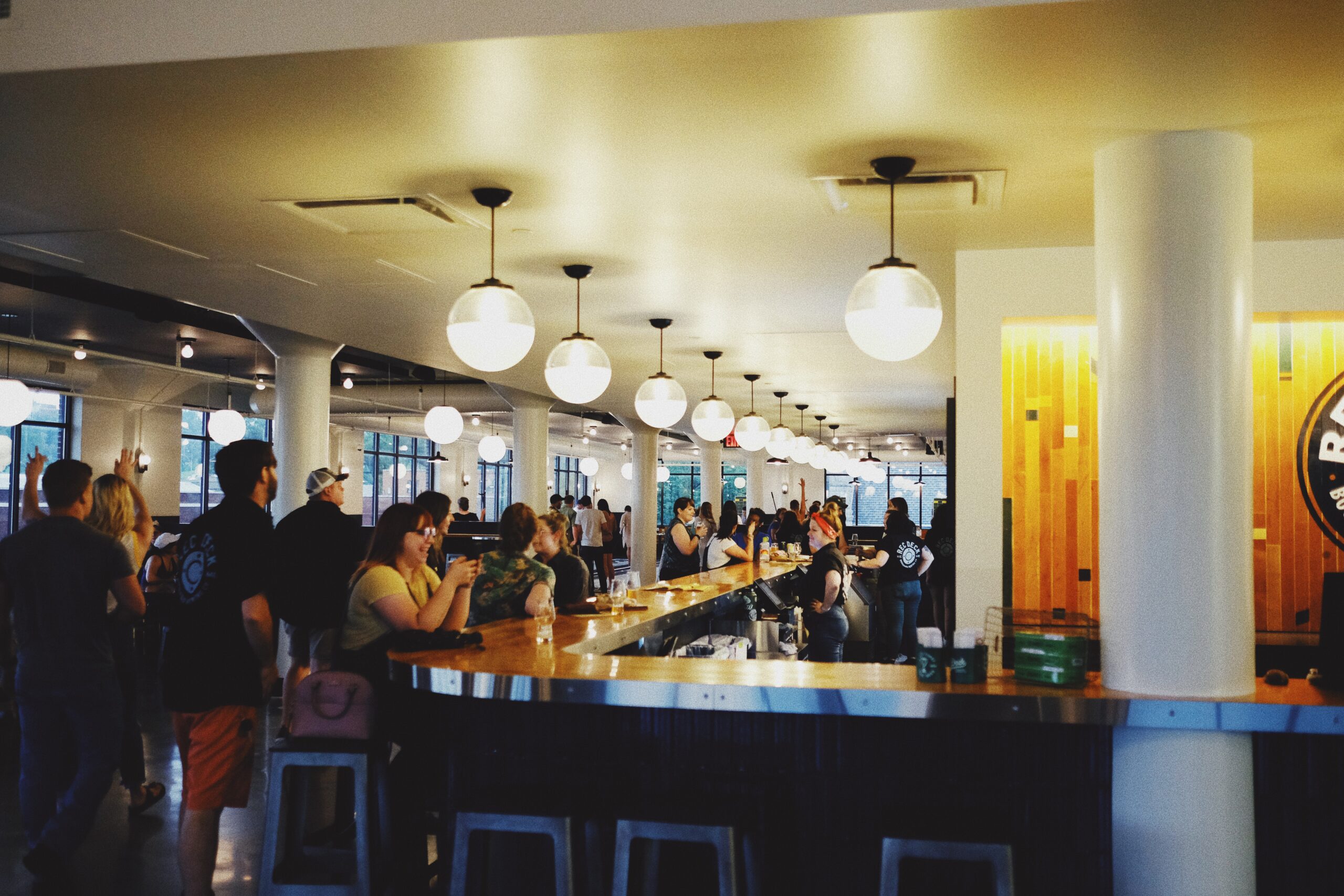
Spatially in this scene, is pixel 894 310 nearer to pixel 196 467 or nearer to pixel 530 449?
pixel 530 449

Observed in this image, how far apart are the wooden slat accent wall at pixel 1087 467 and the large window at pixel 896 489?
81.6 feet

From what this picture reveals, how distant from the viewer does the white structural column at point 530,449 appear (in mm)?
12555

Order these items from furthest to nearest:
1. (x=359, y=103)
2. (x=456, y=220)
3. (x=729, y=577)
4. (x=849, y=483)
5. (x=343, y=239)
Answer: (x=849, y=483)
(x=729, y=577)
(x=343, y=239)
(x=456, y=220)
(x=359, y=103)

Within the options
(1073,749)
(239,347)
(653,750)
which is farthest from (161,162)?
(239,347)

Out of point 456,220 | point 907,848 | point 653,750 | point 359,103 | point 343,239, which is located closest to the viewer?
point 907,848

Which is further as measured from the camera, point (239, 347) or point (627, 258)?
point (239, 347)

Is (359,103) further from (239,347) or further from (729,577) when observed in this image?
(239,347)

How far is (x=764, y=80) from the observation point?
2.84 metres

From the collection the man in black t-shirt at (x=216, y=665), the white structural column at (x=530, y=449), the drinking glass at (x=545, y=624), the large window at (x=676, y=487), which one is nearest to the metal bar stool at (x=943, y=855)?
the drinking glass at (x=545, y=624)

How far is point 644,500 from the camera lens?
53.5 feet

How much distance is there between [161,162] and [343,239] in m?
1.14

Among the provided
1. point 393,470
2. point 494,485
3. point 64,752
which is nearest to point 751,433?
point 64,752

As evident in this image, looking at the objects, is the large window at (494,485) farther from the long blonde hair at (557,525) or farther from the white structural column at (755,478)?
the long blonde hair at (557,525)

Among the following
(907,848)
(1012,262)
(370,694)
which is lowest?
(907,848)
